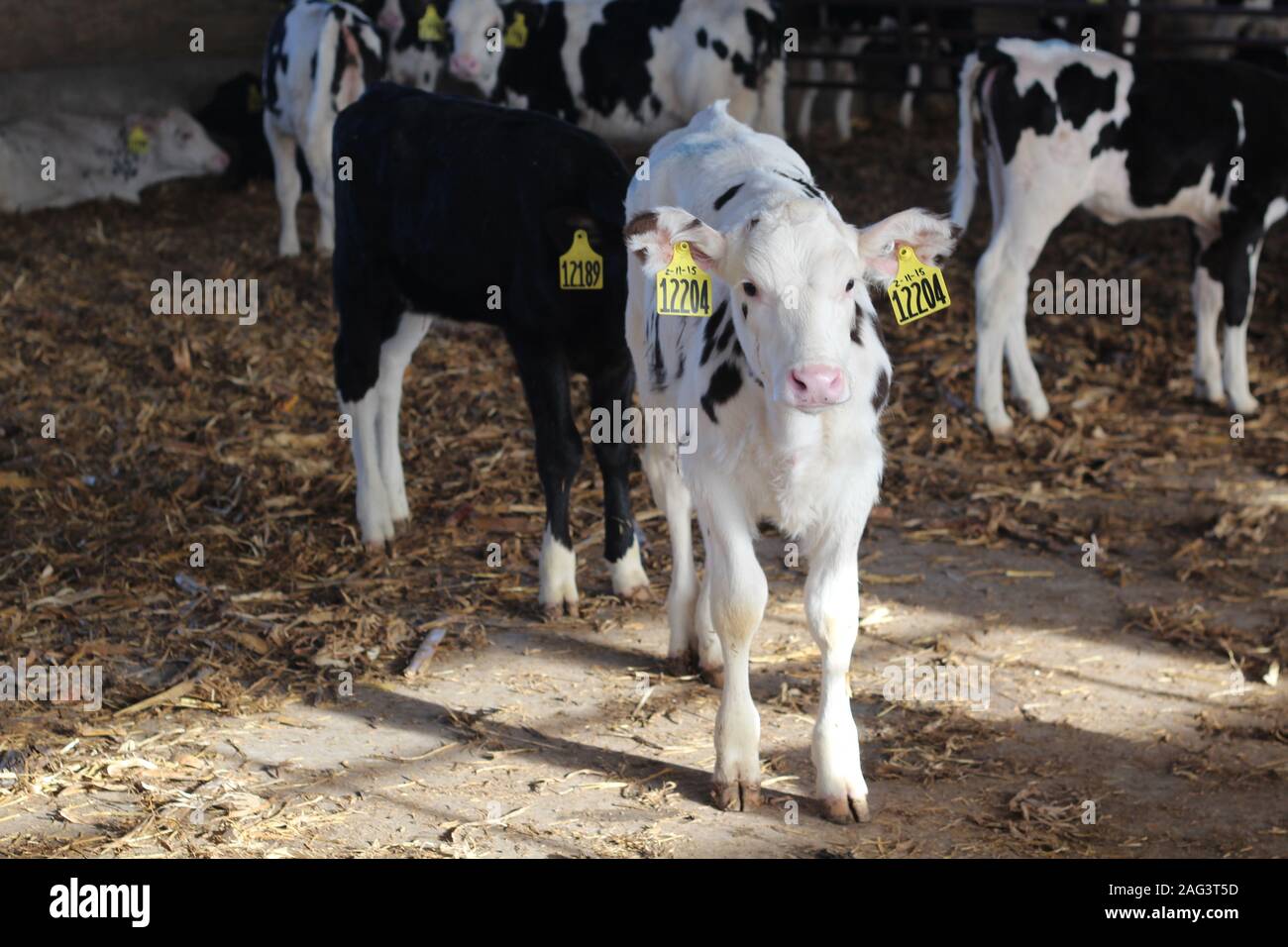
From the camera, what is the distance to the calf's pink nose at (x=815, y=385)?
3.81 m

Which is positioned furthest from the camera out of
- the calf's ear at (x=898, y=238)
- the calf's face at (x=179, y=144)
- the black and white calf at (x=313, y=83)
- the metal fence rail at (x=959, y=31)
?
the calf's face at (x=179, y=144)

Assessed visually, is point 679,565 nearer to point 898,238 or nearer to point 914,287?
point 914,287

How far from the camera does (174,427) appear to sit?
755 cm

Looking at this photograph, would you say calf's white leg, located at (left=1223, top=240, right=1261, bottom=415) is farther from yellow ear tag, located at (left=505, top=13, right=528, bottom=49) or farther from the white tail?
yellow ear tag, located at (left=505, top=13, right=528, bottom=49)

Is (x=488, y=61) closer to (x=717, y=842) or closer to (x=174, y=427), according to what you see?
(x=174, y=427)

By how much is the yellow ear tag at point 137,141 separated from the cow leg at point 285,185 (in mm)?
1695

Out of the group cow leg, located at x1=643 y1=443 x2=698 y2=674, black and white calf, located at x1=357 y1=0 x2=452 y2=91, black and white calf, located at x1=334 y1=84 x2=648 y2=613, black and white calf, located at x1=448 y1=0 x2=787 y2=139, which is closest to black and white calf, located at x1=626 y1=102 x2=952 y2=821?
cow leg, located at x1=643 y1=443 x2=698 y2=674

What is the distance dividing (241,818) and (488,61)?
8538mm

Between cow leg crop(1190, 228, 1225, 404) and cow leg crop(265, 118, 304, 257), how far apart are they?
5767 millimetres

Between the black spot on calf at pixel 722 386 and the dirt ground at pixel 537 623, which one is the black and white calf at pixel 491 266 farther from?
the black spot on calf at pixel 722 386

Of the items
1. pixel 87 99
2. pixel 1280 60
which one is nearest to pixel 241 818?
pixel 87 99

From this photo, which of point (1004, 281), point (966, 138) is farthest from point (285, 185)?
point (1004, 281)

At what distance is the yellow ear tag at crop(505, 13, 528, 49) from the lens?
38.0 feet

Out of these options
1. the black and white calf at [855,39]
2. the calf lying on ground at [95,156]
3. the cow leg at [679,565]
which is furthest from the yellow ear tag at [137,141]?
the cow leg at [679,565]
